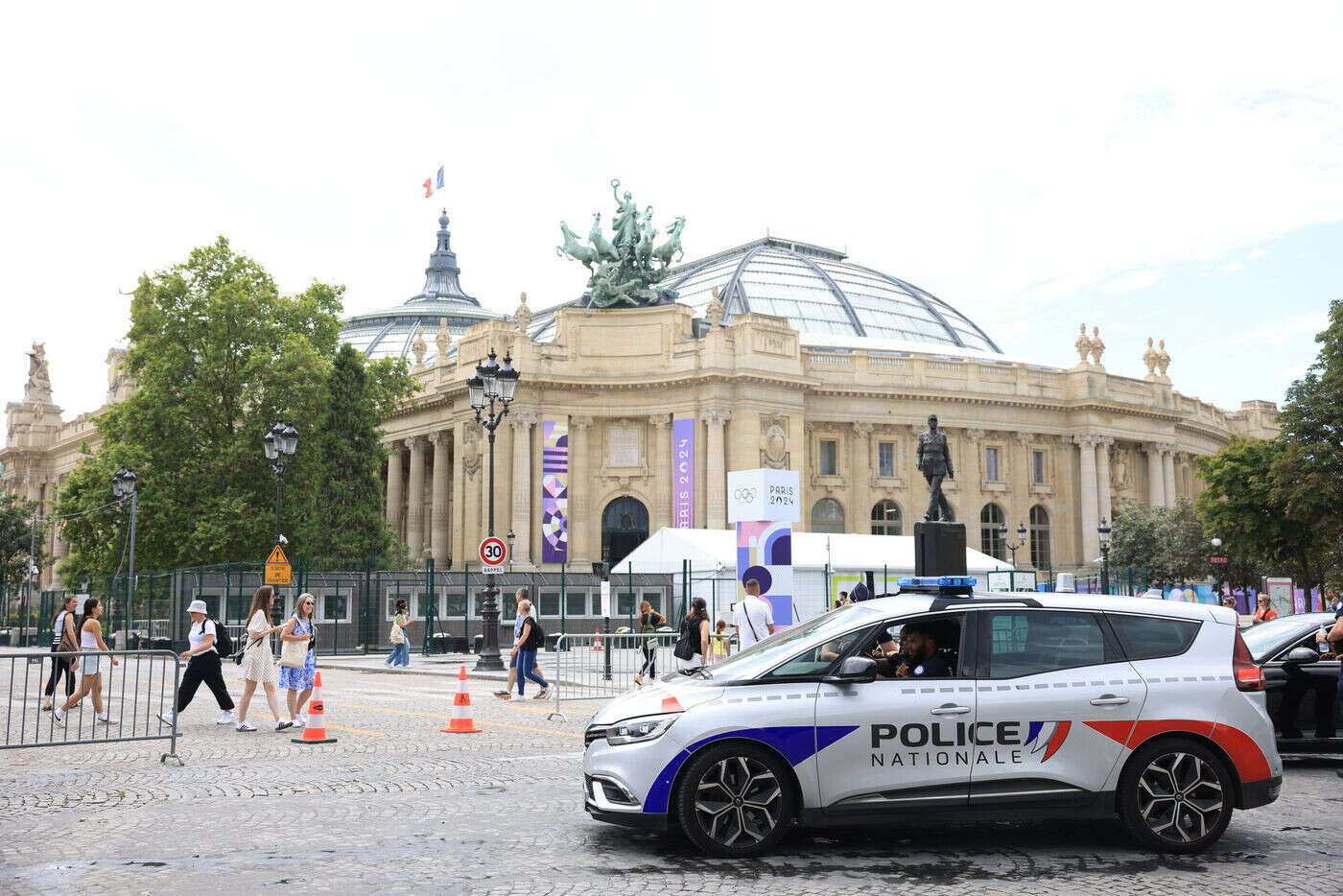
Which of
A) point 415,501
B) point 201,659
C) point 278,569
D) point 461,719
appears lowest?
point 461,719

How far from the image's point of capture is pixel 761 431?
6094 cm

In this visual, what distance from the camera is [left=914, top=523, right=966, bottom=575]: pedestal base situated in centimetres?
2148

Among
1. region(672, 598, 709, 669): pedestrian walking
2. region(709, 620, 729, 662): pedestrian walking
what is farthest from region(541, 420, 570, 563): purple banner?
region(672, 598, 709, 669): pedestrian walking

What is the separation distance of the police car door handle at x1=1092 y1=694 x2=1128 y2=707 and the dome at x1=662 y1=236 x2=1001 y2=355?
2546 inches

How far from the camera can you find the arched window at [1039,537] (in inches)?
2739

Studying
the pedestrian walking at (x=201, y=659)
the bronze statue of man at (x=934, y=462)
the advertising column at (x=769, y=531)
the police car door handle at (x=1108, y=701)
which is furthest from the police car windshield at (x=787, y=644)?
the bronze statue of man at (x=934, y=462)

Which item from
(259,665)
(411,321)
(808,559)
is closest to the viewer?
(259,665)

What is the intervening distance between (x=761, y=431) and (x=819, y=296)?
68.3ft

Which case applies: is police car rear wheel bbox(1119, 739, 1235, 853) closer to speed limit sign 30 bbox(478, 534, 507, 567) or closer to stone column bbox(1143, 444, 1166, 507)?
speed limit sign 30 bbox(478, 534, 507, 567)

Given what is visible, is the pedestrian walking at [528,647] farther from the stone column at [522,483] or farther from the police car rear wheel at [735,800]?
the stone column at [522,483]

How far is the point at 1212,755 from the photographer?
27.9ft

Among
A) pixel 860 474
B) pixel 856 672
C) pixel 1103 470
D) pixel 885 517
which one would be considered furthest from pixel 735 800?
pixel 1103 470

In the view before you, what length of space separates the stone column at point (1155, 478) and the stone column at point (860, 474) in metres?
18.5

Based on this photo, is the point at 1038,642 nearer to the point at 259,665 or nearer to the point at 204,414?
the point at 259,665
